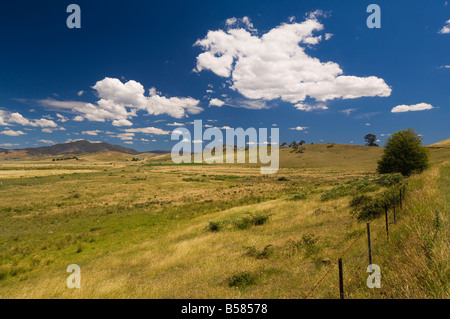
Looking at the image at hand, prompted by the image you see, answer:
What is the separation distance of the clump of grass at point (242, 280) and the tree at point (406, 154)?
1447 inches

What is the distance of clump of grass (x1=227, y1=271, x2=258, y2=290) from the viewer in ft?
24.9

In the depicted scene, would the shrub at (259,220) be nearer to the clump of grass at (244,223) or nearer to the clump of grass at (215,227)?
the clump of grass at (244,223)

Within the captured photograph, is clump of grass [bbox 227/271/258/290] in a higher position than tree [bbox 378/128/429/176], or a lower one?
lower

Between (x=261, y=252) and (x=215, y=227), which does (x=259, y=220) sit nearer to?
(x=215, y=227)

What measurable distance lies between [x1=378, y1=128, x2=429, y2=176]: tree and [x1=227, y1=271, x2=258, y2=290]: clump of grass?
3674 centimetres

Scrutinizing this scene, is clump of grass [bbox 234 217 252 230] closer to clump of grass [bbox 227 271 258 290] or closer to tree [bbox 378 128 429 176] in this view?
clump of grass [bbox 227 271 258 290]

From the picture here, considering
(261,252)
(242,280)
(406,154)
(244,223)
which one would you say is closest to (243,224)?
(244,223)

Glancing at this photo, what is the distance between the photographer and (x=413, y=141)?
32875 millimetres

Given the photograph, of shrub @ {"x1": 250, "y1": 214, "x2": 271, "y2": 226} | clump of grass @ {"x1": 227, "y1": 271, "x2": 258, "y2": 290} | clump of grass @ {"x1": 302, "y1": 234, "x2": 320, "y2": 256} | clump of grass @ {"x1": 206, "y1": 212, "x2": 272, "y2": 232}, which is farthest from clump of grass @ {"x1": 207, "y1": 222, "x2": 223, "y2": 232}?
clump of grass @ {"x1": 227, "y1": 271, "x2": 258, "y2": 290}

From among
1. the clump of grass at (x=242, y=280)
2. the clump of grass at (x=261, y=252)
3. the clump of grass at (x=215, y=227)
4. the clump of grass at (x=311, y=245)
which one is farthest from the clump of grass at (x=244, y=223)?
the clump of grass at (x=242, y=280)
